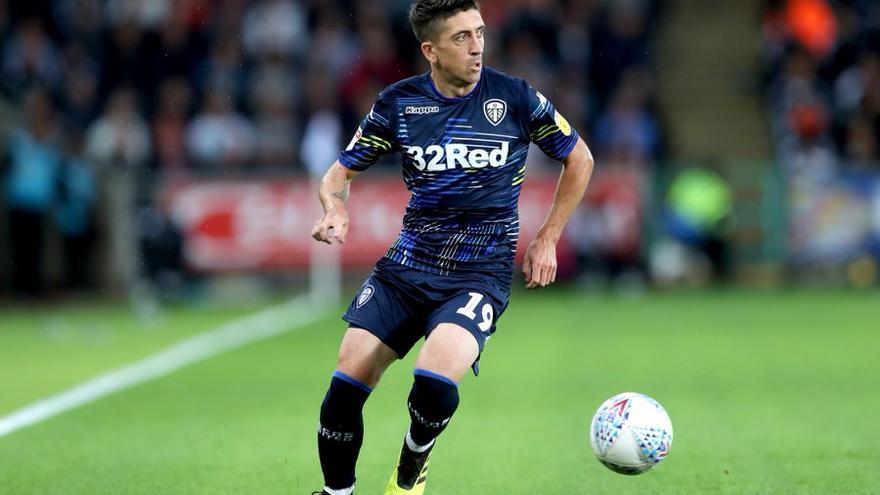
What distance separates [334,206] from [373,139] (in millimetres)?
379

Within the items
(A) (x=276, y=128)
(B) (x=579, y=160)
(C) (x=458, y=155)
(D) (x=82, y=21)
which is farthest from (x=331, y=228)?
(D) (x=82, y=21)

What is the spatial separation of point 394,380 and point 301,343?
2.89 m

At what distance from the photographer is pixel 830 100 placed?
Result: 23219 mm

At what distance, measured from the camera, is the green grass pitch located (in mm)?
7738

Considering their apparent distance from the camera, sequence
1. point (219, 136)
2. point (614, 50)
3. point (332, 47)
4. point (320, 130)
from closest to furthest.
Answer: point (320, 130) < point (219, 136) < point (614, 50) < point (332, 47)

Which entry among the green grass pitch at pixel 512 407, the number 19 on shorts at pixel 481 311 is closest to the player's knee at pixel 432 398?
the number 19 on shorts at pixel 481 311

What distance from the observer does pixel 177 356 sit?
14.1m

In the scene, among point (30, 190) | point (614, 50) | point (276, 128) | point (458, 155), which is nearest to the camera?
point (458, 155)

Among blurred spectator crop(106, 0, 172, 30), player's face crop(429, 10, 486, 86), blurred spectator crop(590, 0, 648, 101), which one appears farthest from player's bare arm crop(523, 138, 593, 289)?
blurred spectator crop(106, 0, 172, 30)

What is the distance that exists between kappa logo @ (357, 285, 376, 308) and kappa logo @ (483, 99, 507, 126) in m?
0.93

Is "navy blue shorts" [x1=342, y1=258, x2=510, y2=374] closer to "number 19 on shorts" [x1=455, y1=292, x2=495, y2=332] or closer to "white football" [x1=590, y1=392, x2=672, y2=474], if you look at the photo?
"number 19 on shorts" [x1=455, y1=292, x2=495, y2=332]

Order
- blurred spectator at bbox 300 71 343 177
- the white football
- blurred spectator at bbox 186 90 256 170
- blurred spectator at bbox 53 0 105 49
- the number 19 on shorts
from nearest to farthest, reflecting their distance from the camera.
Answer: the number 19 on shorts < the white football < blurred spectator at bbox 300 71 343 177 < blurred spectator at bbox 186 90 256 170 < blurred spectator at bbox 53 0 105 49

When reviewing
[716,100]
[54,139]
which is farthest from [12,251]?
[716,100]

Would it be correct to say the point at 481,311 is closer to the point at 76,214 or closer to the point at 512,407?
the point at 512,407
